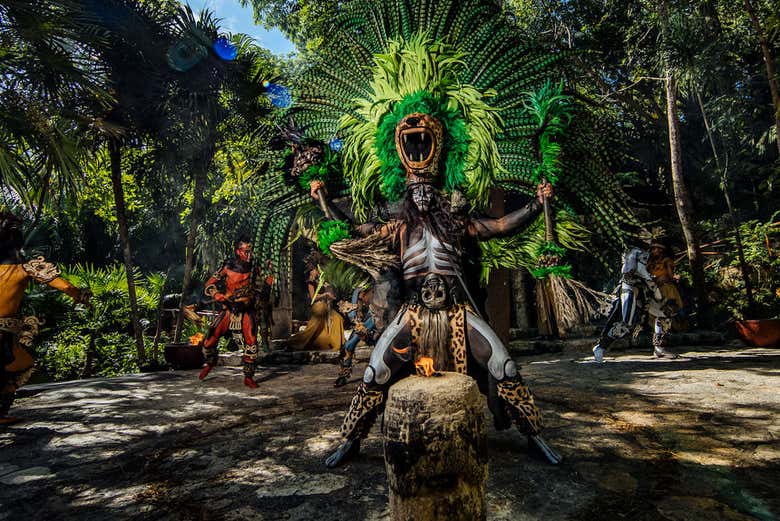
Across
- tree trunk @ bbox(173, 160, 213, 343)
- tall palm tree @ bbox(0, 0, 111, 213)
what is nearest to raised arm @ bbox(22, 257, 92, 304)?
tall palm tree @ bbox(0, 0, 111, 213)

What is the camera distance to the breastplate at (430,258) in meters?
3.06

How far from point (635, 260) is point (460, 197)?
578 centimetres

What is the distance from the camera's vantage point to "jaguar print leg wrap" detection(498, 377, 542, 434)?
9.52ft

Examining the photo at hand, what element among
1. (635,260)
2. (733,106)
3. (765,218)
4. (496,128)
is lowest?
(635,260)

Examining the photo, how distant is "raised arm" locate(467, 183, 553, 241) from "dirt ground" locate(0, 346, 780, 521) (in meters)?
1.65

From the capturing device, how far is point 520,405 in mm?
2910

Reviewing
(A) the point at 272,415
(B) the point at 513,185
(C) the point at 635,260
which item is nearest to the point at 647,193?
(C) the point at 635,260

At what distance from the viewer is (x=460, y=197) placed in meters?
3.25

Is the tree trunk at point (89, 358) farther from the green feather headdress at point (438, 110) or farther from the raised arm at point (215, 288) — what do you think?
the green feather headdress at point (438, 110)

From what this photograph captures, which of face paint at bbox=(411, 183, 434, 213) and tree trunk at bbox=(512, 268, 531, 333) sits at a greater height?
face paint at bbox=(411, 183, 434, 213)

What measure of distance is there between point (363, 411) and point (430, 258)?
117 cm

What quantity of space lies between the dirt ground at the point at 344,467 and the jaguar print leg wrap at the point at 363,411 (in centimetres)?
26

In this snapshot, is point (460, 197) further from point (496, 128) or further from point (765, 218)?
point (765, 218)

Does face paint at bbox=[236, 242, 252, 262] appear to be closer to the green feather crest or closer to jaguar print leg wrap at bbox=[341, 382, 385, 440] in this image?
the green feather crest
